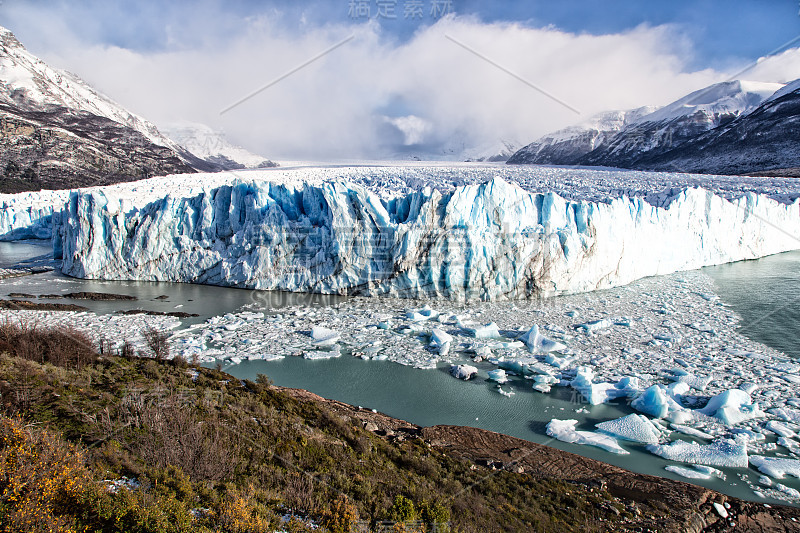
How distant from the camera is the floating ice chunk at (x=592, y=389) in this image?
7.01 metres

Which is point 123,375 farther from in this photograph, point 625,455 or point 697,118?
point 697,118

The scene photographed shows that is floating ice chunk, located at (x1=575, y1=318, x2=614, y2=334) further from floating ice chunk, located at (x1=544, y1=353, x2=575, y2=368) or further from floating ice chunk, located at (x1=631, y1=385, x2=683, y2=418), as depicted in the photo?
floating ice chunk, located at (x1=631, y1=385, x2=683, y2=418)

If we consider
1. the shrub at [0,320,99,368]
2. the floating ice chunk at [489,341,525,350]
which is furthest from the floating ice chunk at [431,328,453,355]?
the shrub at [0,320,99,368]

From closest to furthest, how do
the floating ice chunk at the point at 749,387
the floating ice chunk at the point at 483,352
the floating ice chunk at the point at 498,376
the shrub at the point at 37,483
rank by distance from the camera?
the shrub at the point at 37,483 → the floating ice chunk at the point at 749,387 → the floating ice chunk at the point at 498,376 → the floating ice chunk at the point at 483,352

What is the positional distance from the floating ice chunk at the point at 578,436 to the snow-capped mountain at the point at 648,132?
4030cm

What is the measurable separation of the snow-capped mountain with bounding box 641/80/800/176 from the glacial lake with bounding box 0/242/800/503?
867 inches

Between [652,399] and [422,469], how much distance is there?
408 centimetres

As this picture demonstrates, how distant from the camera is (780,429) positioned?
19.6ft

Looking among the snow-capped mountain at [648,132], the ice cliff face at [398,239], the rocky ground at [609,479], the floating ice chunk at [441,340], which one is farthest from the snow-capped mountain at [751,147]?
the rocky ground at [609,479]

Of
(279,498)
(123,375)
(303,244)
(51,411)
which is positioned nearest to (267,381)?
(123,375)

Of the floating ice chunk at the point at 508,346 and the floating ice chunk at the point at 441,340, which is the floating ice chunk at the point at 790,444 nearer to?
the floating ice chunk at the point at 508,346

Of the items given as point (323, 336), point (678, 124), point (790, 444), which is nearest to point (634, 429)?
point (790, 444)

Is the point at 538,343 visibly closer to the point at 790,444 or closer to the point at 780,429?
the point at 780,429

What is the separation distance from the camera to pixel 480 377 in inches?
317
